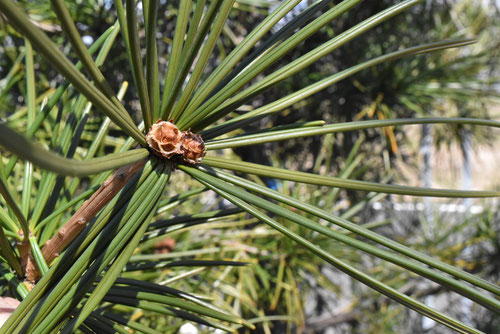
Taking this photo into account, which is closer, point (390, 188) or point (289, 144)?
point (390, 188)

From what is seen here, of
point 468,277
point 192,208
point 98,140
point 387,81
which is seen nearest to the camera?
point 468,277

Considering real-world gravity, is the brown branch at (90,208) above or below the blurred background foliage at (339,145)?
below

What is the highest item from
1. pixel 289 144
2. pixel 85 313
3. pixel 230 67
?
pixel 289 144

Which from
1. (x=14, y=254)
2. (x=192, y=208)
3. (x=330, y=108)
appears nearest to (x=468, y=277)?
(x=14, y=254)

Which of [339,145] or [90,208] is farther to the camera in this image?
[339,145]

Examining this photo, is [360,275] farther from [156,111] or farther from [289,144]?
[289,144]
